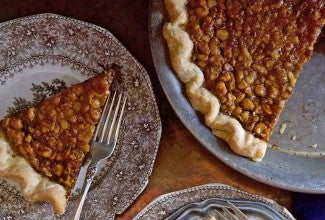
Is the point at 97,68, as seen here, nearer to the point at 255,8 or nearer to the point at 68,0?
the point at 68,0

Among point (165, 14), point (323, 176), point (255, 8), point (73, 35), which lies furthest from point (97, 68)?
point (323, 176)

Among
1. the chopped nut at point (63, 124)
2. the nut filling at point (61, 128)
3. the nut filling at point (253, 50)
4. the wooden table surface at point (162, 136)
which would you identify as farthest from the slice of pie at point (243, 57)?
the chopped nut at point (63, 124)

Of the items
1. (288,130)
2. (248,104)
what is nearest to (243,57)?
(248,104)

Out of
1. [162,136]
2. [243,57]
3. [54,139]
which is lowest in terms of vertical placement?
[54,139]

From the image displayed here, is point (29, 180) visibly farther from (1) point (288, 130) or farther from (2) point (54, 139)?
(1) point (288, 130)

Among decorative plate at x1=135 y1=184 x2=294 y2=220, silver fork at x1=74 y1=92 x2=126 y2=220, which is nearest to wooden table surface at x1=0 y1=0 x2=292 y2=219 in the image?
Result: decorative plate at x1=135 y1=184 x2=294 y2=220

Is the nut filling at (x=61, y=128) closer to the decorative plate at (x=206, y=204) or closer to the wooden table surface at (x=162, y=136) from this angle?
the wooden table surface at (x=162, y=136)
